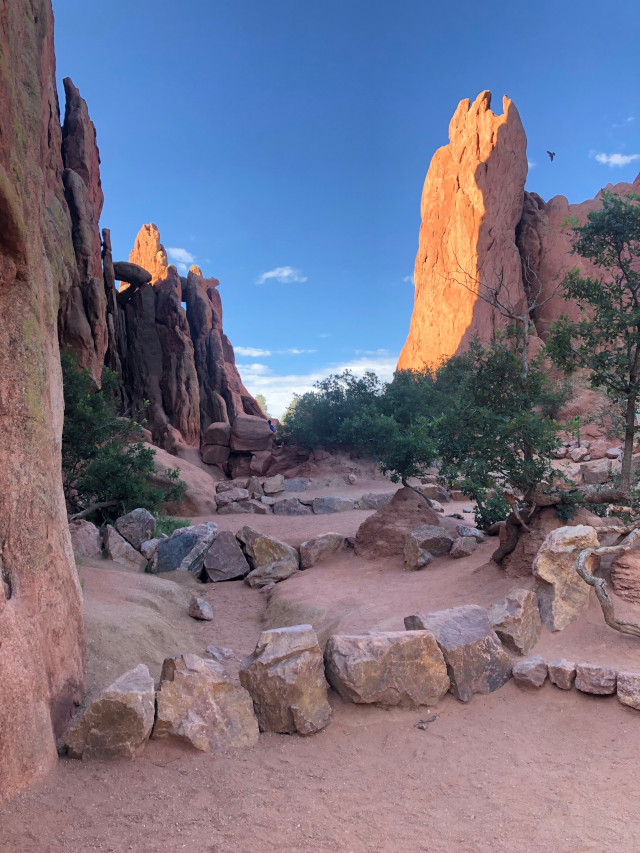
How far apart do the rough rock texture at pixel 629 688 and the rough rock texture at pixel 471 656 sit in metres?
1.09

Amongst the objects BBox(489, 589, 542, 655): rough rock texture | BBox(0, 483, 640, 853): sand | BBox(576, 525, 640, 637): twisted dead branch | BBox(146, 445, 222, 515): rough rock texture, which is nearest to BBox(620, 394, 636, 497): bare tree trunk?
BBox(576, 525, 640, 637): twisted dead branch

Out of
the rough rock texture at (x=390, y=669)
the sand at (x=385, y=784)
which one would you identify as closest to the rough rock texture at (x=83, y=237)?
the sand at (x=385, y=784)

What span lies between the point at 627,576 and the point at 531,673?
79.0 inches

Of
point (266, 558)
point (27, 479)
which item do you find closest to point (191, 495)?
point (266, 558)

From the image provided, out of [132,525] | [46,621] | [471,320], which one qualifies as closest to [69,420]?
[132,525]

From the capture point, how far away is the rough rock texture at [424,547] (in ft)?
35.3

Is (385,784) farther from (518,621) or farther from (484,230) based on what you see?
(484,230)

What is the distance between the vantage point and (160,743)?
4578 millimetres

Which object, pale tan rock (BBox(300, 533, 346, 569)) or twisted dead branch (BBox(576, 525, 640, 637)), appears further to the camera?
pale tan rock (BBox(300, 533, 346, 569))

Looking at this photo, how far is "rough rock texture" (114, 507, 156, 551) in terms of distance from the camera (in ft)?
42.0

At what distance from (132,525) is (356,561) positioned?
18.2ft

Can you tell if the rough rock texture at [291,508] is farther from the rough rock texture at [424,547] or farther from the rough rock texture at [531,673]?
the rough rock texture at [531,673]

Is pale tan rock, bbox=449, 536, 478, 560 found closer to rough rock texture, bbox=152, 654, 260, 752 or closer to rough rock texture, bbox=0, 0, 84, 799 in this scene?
rough rock texture, bbox=152, 654, 260, 752

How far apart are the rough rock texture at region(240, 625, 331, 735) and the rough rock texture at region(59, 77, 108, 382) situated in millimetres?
20039
